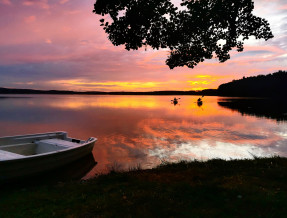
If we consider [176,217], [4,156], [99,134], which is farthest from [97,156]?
[176,217]

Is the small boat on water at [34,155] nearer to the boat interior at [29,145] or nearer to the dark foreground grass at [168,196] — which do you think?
the boat interior at [29,145]

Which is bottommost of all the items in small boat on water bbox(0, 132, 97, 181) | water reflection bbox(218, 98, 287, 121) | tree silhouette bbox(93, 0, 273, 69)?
water reflection bbox(218, 98, 287, 121)

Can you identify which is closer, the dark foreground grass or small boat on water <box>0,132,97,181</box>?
the dark foreground grass

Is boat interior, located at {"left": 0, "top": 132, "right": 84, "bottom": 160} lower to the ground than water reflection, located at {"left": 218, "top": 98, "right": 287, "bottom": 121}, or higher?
higher

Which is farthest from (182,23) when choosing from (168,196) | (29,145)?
(29,145)

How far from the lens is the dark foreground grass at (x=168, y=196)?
6.09m

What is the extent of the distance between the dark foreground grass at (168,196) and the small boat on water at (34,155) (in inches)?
45.9

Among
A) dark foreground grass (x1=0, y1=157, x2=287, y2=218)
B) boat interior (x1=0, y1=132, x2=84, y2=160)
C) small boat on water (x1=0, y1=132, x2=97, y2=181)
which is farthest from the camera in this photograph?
boat interior (x1=0, y1=132, x2=84, y2=160)

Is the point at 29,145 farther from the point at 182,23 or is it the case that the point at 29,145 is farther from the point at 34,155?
the point at 182,23

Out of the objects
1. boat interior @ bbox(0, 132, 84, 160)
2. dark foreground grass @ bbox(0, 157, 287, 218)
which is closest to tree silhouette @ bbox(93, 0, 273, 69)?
dark foreground grass @ bbox(0, 157, 287, 218)

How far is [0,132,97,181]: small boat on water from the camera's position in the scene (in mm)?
10508

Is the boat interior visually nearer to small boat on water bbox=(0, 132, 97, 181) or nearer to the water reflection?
small boat on water bbox=(0, 132, 97, 181)

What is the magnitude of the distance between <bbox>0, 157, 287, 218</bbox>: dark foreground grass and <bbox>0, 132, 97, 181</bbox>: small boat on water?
3.83 ft

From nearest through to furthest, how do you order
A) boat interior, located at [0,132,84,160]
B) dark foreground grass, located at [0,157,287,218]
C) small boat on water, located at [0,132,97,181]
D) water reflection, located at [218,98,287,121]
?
dark foreground grass, located at [0,157,287,218] < small boat on water, located at [0,132,97,181] < boat interior, located at [0,132,84,160] < water reflection, located at [218,98,287,121]
